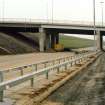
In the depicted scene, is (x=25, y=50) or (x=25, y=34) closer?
(x=25, y=50)

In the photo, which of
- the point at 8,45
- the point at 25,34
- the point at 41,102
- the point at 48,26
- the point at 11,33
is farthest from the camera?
the point at 25,34

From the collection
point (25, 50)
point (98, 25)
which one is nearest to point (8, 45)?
point (25, 50)

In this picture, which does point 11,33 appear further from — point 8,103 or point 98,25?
point 8,103

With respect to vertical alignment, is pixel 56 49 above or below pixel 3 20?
below

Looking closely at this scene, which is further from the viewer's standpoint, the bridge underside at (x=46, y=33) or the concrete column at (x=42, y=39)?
the bridge underside at (x=46, y=33)

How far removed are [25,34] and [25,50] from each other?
3133cm

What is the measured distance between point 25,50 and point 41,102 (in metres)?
88.3

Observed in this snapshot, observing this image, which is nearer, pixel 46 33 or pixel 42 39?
pixel 42 39

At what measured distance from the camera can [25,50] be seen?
10081 centimetres

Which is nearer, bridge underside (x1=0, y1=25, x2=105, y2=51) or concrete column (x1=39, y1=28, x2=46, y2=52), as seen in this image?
concrete column (x1=39, y1=28, x2=46, y2=52)

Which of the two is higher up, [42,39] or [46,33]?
[46,33]

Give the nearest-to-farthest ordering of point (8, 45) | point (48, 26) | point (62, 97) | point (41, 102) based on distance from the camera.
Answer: point (41, 102) → point (62, 97) → point (8, 45) → point (48, 26)

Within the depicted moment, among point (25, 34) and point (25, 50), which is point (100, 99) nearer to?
point (25, 50)

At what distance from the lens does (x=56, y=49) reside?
116375 mm
